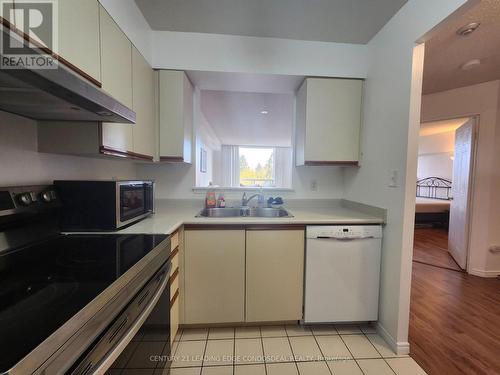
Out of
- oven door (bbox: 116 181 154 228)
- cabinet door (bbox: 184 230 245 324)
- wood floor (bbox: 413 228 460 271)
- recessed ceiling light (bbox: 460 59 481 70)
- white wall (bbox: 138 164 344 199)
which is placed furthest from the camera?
wood floor (bbox: 413 228 460 271)

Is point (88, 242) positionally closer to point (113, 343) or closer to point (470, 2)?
point (113, 343)

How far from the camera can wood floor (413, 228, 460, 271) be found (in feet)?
10.3

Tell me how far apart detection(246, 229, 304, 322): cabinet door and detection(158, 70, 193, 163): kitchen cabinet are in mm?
948

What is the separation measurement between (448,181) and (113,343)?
7469 mm

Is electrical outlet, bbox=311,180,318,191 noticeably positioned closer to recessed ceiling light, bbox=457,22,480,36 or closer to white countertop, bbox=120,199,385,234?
white countertop, bbox=120,199,385,234

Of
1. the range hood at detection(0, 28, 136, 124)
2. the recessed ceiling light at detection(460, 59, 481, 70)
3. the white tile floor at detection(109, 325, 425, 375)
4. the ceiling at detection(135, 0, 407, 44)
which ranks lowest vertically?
the white tile floor at detection(109, 325, 425, 375)

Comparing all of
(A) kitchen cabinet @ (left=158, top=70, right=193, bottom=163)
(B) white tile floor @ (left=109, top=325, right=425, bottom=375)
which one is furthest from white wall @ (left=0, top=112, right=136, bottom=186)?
(B) white tile floor @ (left=109, top=325, right=425, bottom=375)

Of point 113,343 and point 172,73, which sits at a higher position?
point 172,73

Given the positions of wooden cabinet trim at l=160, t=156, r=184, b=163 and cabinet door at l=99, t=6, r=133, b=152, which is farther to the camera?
wooden cabinet trim at l=160, t=156, r=184, b=163

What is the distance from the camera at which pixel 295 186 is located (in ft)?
7.79

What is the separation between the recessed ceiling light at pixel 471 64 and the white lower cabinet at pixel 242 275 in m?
2.33

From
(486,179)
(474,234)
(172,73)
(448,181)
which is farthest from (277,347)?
(448,181)

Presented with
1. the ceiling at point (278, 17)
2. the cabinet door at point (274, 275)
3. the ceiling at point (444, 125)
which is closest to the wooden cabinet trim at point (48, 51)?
the ceiling at point (278, 17)

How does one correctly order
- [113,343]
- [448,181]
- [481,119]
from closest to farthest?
[113,343]
[481,119]
[448,181]
